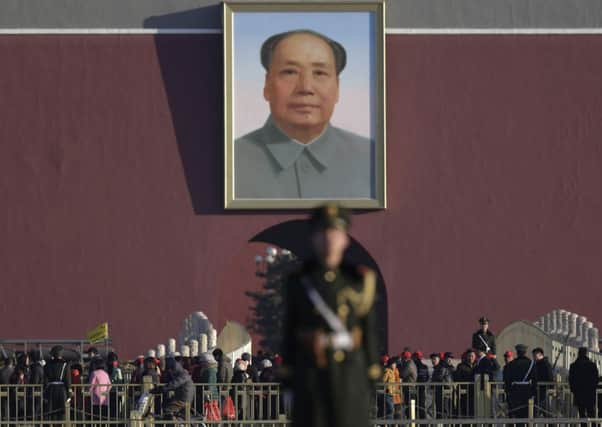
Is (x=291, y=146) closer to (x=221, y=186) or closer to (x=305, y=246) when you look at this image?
(x=221, y=186)

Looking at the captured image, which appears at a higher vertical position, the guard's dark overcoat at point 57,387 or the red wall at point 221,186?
the red wall at point 221,186

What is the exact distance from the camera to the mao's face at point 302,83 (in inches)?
1190

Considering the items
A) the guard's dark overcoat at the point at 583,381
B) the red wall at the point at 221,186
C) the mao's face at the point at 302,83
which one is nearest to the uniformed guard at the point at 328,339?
the guard's dark overcoat at the point at 583,381

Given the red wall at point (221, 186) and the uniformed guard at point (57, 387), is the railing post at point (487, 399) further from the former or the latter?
the red wall at point (221, 186)

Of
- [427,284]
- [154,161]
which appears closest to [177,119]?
[154,161]

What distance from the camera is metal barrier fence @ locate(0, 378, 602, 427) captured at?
1923 cm

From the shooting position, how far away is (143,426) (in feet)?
55.0

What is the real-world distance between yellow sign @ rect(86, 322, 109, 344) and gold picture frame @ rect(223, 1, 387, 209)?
3.31 m

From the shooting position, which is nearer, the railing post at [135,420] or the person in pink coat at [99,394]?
the railing post at [135,420]

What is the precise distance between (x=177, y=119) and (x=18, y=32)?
329 cm

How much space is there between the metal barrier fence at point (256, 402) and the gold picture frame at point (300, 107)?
9.99 meters

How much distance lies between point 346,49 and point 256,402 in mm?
11331

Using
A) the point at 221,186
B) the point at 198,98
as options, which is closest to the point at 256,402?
the point at 221,186

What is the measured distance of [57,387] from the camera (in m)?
19.5
